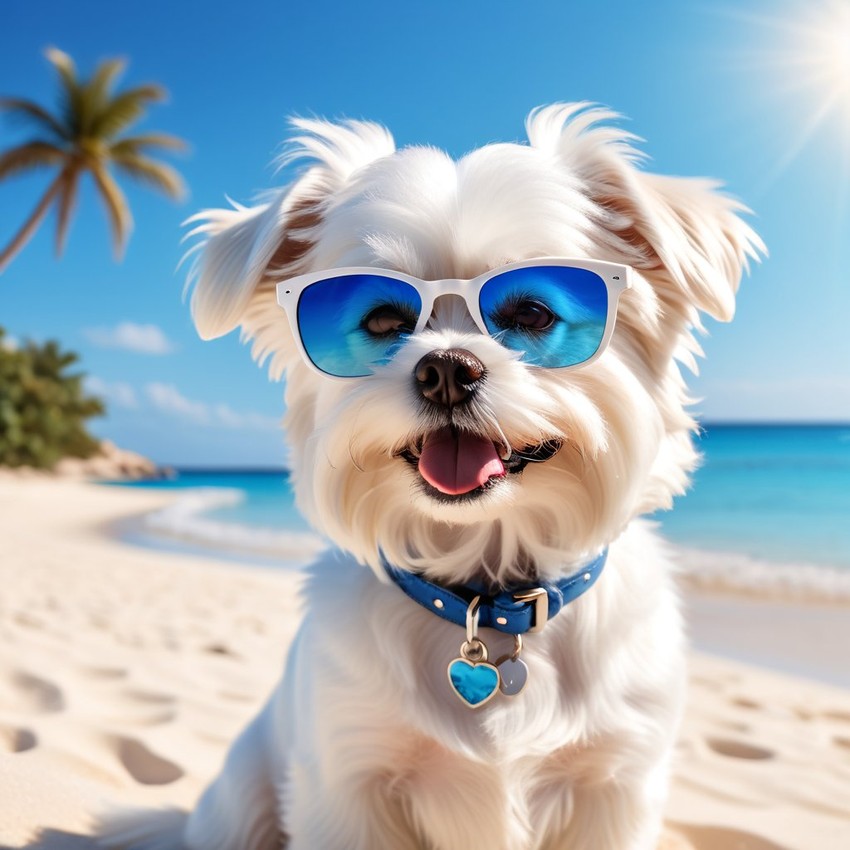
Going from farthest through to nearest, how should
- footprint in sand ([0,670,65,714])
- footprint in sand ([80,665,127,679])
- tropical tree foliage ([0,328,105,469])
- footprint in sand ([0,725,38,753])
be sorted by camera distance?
tropical tree foliage ([0,328,105,469]) < footprint in sand ([80,665,127,679]) < footprint in sand ([0,670,65,714]) < footprint in sand ([0,725,38,753])

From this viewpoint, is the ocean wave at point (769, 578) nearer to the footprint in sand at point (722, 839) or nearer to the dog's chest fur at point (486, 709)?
the footprint in sand at point (722, 839)

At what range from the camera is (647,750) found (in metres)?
1.59

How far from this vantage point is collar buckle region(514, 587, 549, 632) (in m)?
1.59

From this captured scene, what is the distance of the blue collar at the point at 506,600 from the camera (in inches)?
62.7

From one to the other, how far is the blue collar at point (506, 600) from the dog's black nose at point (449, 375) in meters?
0.42

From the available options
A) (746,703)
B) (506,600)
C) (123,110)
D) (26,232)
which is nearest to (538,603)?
(506,600)

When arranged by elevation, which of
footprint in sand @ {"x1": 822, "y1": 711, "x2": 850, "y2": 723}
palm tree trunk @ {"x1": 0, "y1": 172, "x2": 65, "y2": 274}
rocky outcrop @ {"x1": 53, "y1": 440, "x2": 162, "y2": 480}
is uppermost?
palm tree trunk @ {"x1": 0, "y1": 172, "x2": 65, "y2": 274}

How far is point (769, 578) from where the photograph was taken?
25.9 feet

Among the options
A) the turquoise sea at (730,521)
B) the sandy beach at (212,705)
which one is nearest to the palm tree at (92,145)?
the turquoise sea at (730,521)

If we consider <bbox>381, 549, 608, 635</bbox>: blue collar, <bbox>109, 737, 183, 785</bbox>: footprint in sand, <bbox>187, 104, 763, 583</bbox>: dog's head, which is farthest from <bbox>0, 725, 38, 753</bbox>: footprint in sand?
<bbox>381, 549, 608, 635</bbox>: blue collar

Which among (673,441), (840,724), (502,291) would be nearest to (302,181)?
(502,291)

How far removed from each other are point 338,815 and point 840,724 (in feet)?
9.36

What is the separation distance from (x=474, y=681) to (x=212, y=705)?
6.98ft

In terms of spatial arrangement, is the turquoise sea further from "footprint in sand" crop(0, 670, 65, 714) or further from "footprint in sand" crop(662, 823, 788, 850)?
"footprint in sand" crop(0, 670, 65, 714)
